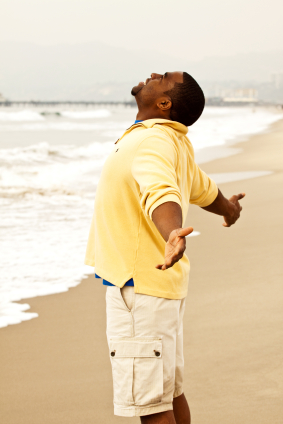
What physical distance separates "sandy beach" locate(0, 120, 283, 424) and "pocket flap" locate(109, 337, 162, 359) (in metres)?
0.86

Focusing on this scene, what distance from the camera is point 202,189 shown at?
2.02 meters

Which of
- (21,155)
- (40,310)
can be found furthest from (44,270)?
(21,155)

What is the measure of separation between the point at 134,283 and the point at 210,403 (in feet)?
3.68

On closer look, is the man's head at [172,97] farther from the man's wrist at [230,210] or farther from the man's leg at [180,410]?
the man's leg at [180,410]

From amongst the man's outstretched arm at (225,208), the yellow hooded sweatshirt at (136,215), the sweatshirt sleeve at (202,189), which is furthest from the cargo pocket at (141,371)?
the man's outstretched arm at (225,208)

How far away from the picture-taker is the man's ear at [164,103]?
66.4 inches

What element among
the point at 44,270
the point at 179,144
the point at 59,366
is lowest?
the point at 44,270

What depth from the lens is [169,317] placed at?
1657mm

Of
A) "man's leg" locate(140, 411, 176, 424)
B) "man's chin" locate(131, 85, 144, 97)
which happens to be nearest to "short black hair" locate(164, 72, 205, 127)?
"man's chin" locate(131, 85, 144, 97)

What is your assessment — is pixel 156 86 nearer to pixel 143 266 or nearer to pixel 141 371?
pixel 143 266

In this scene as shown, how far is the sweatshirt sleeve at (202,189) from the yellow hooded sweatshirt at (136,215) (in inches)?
8.6

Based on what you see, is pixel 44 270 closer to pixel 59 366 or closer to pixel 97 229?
pixel 59 366

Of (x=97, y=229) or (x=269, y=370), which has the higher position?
(x=97, y=229)

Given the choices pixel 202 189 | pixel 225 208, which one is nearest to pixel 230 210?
pixel 225 208
